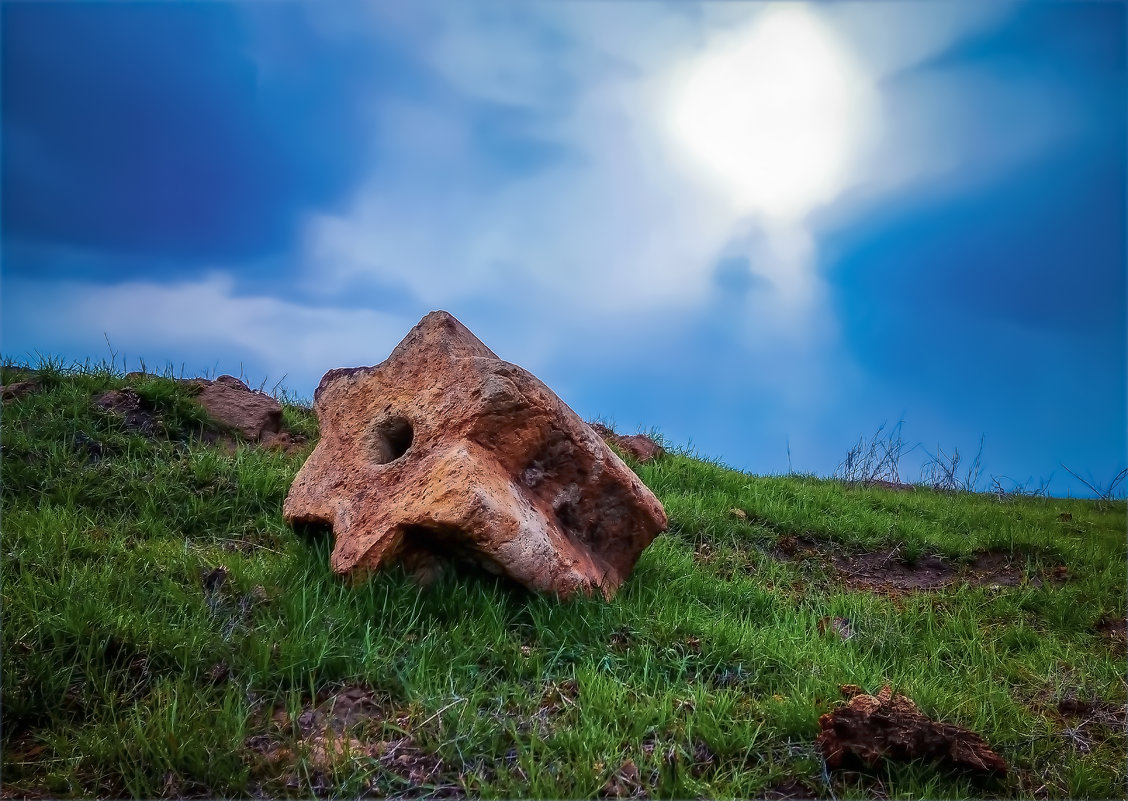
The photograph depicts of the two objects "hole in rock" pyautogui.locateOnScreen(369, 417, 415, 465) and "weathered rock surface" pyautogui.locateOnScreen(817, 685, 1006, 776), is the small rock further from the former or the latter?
"hole in rock" pyautogui.locateOnScreen(369, 417, 415, 465)

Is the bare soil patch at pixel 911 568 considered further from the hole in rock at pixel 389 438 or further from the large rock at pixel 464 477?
the hole in rock at pixel 389 438

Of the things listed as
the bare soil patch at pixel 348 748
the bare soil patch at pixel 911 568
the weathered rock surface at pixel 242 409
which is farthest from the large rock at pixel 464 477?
the bare soil patch at pixel 911 568

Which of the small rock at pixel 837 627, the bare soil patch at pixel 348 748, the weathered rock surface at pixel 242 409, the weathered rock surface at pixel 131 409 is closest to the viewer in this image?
the bare soil patch at pixel 348 748

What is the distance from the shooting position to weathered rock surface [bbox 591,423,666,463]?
8709mm

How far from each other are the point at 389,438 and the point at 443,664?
6.17ft

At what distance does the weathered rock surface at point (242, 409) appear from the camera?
290 inches

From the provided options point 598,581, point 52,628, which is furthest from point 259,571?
point 598,581

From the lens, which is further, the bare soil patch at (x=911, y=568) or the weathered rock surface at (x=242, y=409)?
the weathered rock surface at (x=242, y=409)

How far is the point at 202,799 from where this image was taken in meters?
2.85

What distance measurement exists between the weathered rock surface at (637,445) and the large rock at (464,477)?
142 inches

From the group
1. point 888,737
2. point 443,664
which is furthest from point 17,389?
point 888,737

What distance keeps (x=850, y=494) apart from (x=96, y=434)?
8655 mm

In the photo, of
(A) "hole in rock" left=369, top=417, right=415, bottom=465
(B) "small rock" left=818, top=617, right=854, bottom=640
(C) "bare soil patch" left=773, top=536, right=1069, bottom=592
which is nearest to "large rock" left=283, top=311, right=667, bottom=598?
(A) "hole in rock" left=369, top=417, right=415, bottom=465

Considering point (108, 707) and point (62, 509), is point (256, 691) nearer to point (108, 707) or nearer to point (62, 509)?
point (108, 707)
